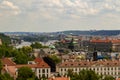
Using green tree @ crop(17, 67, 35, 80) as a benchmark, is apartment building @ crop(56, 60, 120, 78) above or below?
below

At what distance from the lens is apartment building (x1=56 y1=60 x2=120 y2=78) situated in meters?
80.4

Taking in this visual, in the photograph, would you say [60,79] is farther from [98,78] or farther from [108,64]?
[108,64]

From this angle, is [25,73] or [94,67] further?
[94,67]

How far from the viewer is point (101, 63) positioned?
83.4 meters

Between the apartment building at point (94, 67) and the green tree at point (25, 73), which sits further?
the apartment building at point (94, 67)

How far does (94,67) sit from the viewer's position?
81.9 m

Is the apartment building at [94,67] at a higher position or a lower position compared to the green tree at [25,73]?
lower

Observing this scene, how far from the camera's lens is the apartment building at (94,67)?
3167 inches

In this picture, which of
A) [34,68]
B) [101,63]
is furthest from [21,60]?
[101,63]

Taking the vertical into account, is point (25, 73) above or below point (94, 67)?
above

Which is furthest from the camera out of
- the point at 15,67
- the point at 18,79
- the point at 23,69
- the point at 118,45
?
the point at 118,45

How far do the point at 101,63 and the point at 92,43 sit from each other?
107404mm

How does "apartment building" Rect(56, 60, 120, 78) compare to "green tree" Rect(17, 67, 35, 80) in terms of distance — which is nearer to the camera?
"green tree" Rect(17, 67, 35, 80)

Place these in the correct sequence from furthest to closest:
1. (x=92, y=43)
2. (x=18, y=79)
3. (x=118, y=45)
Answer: (x=92, y=43) < (x=118, y=45) < (x=18, y=79)
